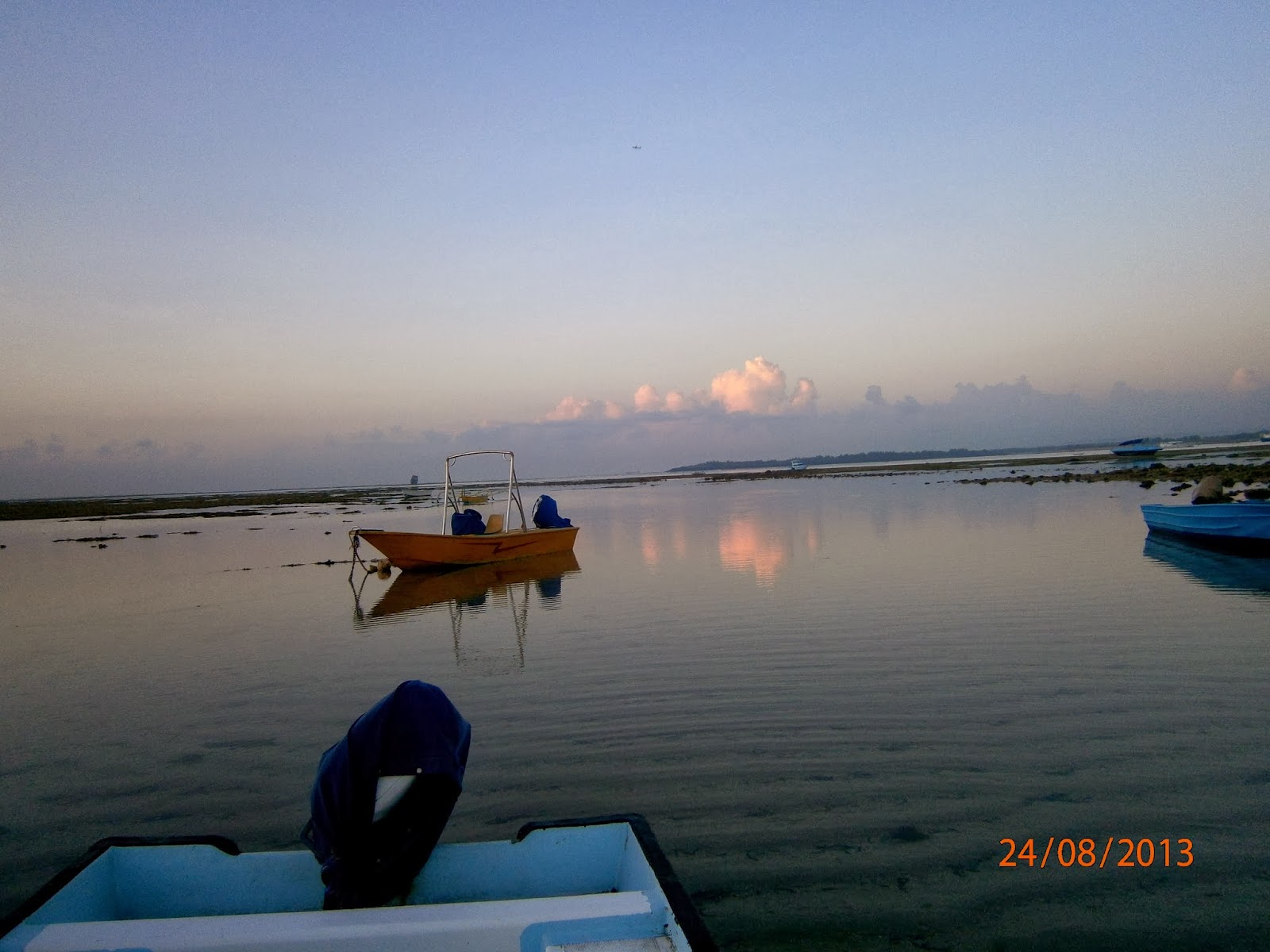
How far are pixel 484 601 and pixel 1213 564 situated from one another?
44.6 ft

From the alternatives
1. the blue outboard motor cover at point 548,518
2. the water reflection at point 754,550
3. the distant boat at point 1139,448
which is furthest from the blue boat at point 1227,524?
the distant boat at point 1139,448

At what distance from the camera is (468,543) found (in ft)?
58.8

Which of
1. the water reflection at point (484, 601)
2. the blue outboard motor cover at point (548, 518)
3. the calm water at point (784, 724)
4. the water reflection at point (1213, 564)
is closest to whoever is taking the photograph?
the calm water at point (784, 724)

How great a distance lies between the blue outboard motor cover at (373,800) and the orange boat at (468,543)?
13314 millimetres

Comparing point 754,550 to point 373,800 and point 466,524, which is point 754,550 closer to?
point 466,524

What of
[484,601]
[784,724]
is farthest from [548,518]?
[784,724]

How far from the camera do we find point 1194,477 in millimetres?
37219

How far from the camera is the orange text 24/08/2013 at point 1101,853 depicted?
4156 millimetres

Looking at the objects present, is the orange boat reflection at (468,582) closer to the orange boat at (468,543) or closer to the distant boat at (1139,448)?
the orange boat at (468,543)

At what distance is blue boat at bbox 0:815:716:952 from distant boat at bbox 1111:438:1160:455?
80142 millimetres

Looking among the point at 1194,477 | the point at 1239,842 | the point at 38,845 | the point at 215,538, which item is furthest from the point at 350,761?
the point at 1194,477

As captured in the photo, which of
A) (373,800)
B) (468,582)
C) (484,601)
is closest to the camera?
(373,800)

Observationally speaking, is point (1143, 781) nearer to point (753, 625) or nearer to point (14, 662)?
point (753, 625)

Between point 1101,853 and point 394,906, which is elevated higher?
point 394,906
